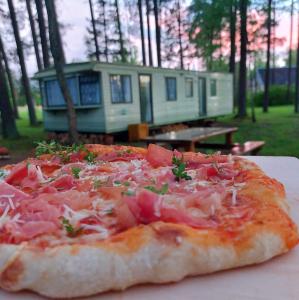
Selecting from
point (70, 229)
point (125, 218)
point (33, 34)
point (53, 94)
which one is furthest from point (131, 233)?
point (33, 34)

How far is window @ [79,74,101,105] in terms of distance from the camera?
463 inches

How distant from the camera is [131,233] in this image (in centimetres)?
148

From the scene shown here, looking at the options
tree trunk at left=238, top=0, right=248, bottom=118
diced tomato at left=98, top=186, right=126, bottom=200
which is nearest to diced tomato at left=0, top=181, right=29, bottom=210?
diced tomato at left=98, top=186, right=126, bottom=200

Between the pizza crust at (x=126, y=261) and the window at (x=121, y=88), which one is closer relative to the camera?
the pizza crust at (x=126, y=261)

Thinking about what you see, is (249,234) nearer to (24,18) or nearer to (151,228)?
(151,228)

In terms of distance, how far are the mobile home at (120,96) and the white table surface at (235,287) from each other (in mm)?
10541

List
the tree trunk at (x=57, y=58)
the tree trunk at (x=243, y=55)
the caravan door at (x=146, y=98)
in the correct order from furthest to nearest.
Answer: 1. the tree trunk at (x=243, y=55)
2. the caravan door at (x=146, y=98)
3. the tree trunk at (x=57, y=58)

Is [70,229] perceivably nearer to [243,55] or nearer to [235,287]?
[235,287]

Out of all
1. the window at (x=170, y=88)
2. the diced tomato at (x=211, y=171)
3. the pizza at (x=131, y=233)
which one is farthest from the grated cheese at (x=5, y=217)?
the window at (x=170, y=88)

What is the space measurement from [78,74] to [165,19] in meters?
17.6

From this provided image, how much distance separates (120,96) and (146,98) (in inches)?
62.9

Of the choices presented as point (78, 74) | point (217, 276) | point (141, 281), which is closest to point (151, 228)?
point (141, 281)

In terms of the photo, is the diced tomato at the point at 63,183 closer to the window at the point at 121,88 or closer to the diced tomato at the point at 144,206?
the diced tomato at the point at 144,206

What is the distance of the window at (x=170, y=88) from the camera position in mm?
14844
